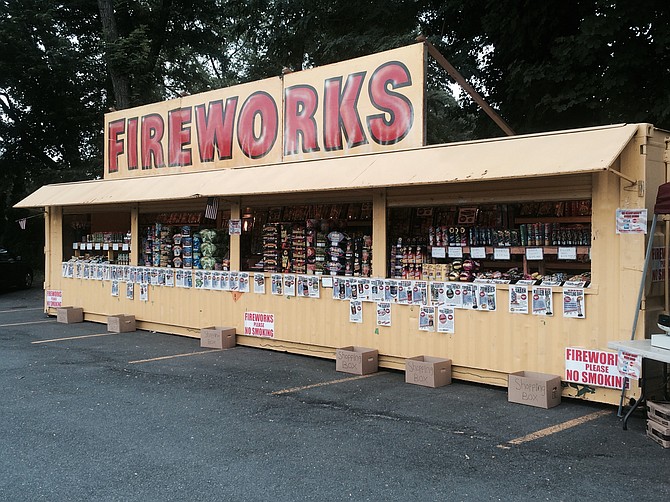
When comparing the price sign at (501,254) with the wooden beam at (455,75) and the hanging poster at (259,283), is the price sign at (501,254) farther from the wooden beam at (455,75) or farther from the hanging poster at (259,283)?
the hanging poster at (259,283)

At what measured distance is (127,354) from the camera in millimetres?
9797

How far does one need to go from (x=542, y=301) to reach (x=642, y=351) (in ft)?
5.13

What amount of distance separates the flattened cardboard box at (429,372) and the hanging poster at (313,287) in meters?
1.94

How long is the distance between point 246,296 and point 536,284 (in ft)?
15.9

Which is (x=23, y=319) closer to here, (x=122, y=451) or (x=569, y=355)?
(x=122, y=451)

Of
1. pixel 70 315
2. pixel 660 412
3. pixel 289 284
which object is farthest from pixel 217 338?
pixel 660 412

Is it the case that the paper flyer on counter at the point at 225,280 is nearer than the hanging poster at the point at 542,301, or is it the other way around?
the hanging poster at the point at 542,301

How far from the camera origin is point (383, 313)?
854 centimetres

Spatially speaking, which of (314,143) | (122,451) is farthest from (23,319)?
(122,451)

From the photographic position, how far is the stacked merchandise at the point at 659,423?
5.43 m

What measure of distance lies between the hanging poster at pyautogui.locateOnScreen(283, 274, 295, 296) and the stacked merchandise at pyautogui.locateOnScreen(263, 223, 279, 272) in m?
0.68

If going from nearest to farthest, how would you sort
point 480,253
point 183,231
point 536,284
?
point 536,284, point 480,253, point 183,231

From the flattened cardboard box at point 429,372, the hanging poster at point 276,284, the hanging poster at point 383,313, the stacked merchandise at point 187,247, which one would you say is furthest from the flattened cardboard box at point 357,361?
the stacked merchandise at point 187,247

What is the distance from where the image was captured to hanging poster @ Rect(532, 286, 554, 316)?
7004mm
